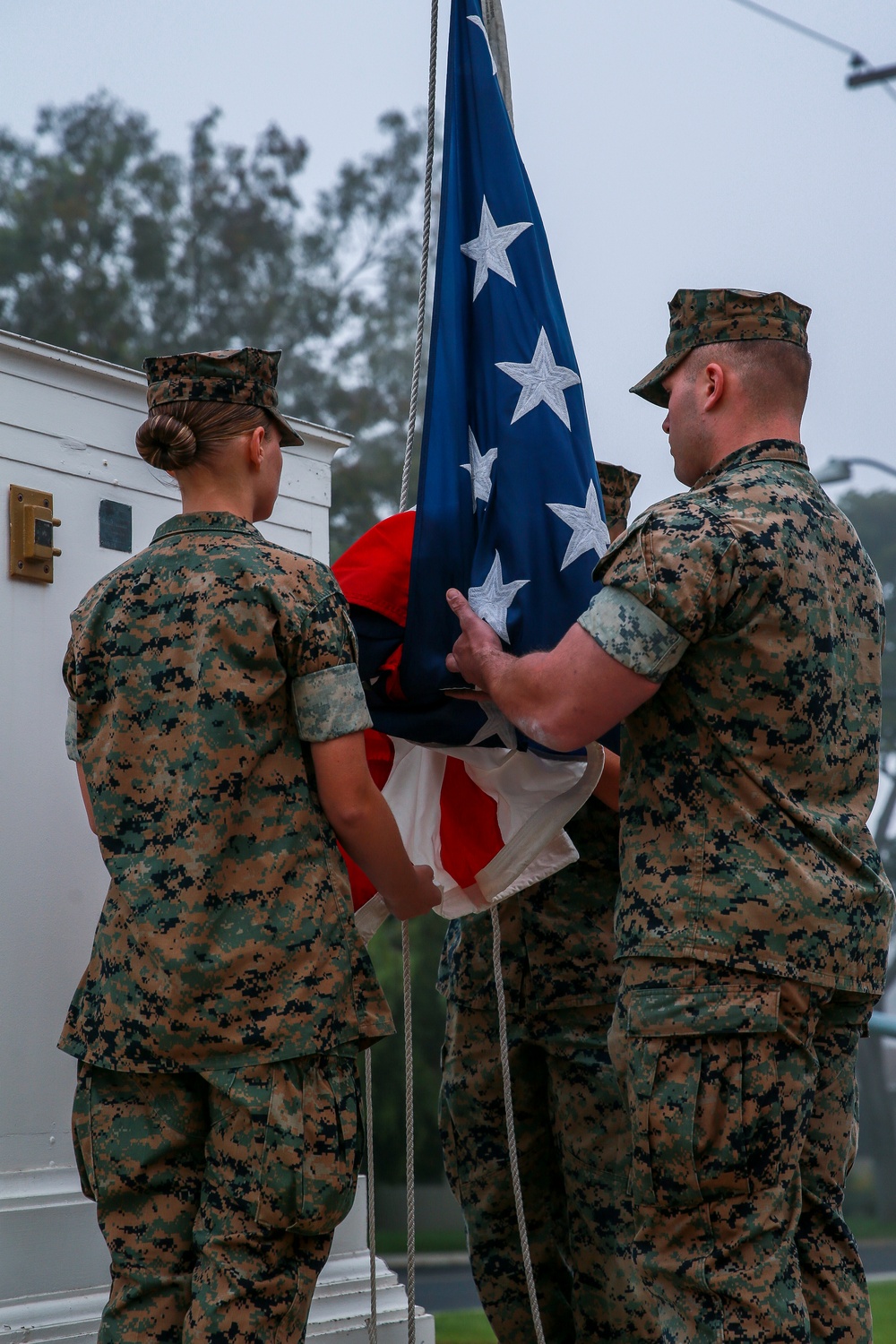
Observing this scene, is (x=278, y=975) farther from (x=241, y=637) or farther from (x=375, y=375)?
(x=375, y=375)

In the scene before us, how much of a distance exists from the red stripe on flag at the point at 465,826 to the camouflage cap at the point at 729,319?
0.94 meters

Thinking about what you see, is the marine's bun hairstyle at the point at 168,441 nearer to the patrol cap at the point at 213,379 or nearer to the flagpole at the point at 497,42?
the patrol cap at the point at 213,379

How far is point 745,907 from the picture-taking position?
207 centimetres

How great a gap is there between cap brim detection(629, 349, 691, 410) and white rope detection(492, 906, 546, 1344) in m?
1.04

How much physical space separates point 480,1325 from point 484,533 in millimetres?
6919

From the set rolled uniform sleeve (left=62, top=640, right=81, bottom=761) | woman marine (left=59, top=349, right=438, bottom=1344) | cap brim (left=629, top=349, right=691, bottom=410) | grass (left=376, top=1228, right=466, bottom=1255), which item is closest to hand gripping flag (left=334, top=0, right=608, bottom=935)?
cap brim (left=629, top=349, right=691, bottom=410)

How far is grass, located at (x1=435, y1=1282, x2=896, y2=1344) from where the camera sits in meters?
7.09

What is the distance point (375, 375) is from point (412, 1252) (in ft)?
54.7

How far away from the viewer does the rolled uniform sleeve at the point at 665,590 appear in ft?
6.81

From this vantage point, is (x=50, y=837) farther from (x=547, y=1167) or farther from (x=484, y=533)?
(x=547, y=1167)

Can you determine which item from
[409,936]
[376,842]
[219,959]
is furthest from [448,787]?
[219,959]

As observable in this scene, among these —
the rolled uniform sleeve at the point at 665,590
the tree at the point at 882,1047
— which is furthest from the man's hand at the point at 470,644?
the tree at the point at 882,1047

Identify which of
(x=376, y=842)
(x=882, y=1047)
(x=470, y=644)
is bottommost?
(x=882, y=1047)

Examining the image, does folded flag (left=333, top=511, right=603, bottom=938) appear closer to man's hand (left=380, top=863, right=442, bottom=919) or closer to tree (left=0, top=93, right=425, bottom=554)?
man's hand (left=380, top=863, right=442, bottom=919)
